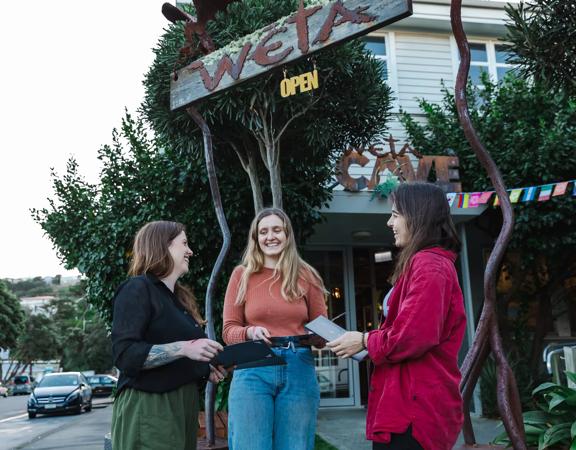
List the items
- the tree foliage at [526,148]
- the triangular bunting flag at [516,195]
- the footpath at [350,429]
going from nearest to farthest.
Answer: the footpath at [350,429] < the triangular bunting flag at [516,195] < the tree foliage at [526,148]

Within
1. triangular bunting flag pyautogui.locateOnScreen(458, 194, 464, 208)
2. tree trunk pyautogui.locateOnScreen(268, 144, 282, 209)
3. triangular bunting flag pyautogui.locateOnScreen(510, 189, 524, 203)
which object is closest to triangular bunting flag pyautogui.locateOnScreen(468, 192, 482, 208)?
triangular bunting flag pyautogui.locateOnScreen(458, 194, 464, 208)

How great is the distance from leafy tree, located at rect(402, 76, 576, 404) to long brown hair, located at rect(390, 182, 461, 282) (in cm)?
740

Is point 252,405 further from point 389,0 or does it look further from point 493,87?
point 493,87

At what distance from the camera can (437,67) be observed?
12086 mm

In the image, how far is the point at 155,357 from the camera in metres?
2.33

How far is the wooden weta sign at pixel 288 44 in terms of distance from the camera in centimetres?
401

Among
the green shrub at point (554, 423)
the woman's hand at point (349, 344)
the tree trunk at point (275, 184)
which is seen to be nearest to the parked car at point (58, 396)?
the tree trunk at point (275, 184)

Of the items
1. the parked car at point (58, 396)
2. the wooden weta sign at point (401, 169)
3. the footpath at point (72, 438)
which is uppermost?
the wooden weta sign at point (401, 169)

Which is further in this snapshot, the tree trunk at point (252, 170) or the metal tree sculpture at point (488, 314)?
the tree trunk at point (252, 170)

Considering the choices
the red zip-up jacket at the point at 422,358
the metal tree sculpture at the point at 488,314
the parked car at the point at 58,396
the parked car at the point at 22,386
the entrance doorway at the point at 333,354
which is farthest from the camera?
the parked car at the point at 22,386

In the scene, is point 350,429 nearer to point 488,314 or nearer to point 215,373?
point 488,314

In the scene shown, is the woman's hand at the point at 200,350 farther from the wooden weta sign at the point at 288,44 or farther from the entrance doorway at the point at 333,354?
the entrance doorway at the point at 333,354

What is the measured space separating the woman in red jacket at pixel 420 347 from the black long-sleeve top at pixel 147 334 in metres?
0.73

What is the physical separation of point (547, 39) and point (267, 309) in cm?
419
